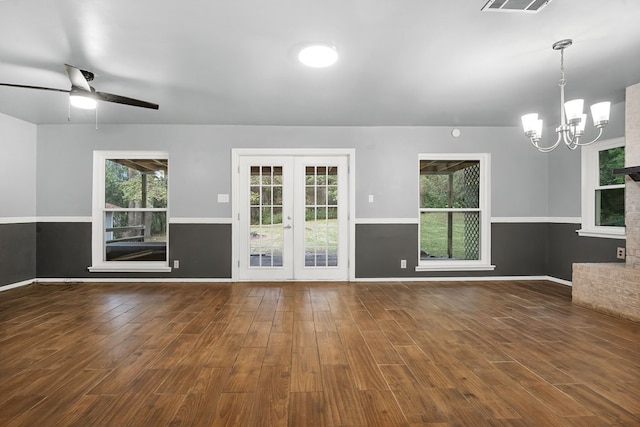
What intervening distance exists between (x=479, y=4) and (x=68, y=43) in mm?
3102

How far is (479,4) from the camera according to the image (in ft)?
7.00

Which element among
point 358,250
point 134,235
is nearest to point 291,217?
point 358,250

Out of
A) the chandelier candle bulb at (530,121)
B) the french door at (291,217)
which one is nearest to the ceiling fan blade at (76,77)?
the french door at (291,217)

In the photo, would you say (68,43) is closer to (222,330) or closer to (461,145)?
(222,330)

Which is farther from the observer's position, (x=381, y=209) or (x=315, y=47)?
(x=381, y=209)

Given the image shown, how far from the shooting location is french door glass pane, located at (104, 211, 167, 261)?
5.51 metres

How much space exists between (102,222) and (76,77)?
294cm

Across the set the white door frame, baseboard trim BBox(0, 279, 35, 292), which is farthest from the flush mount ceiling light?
baseboard trim BBox(0, 279, 35, 292)

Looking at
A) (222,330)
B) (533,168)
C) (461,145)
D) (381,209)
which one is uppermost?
(461,145)

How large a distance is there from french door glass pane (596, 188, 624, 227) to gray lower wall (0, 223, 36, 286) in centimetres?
830

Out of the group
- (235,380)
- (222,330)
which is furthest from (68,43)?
(235,380)

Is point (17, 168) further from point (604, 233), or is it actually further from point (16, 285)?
point (604, 233)

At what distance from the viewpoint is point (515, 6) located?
2.12 metres

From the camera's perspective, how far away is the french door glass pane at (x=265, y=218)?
16.8 feet
